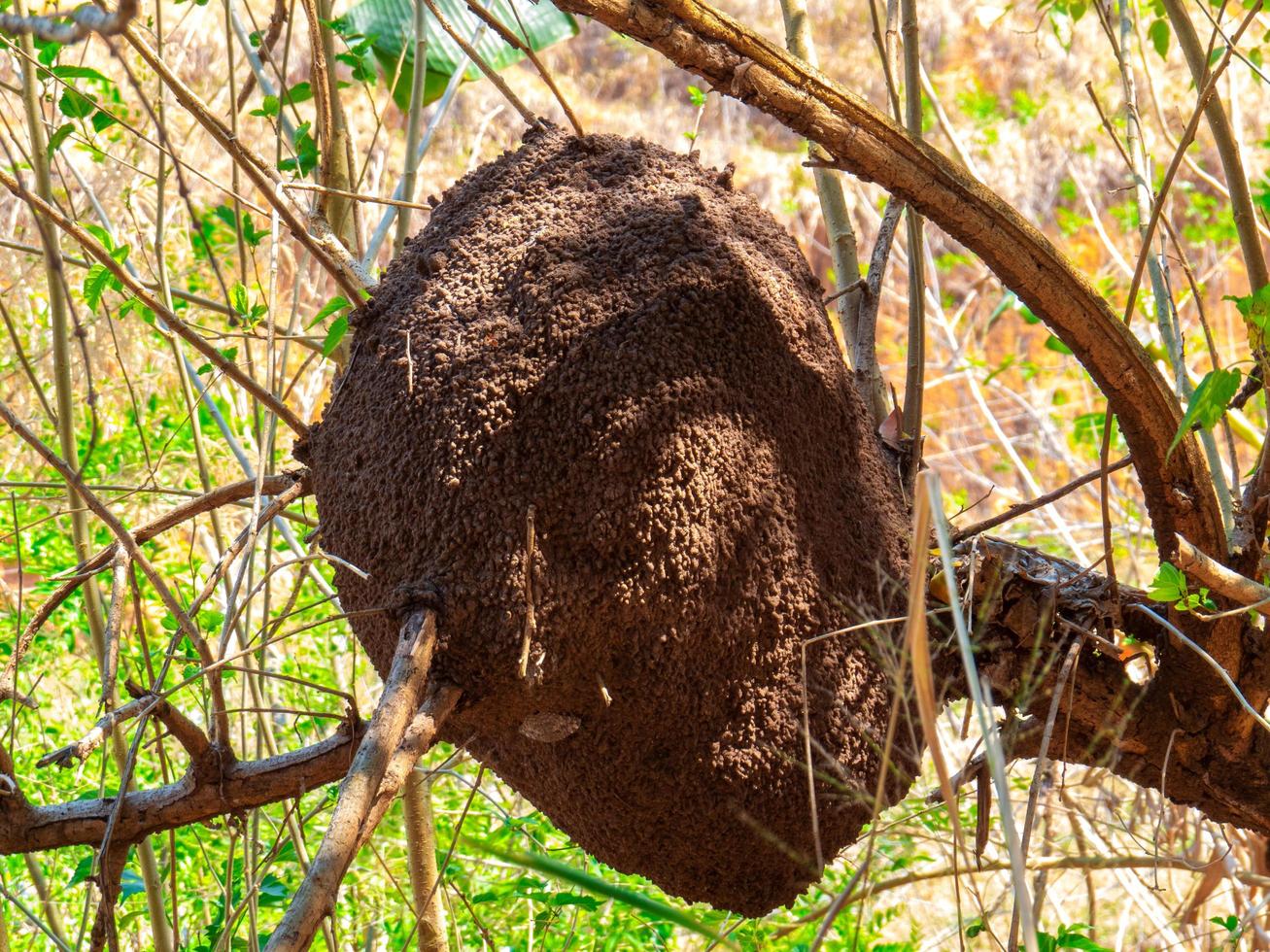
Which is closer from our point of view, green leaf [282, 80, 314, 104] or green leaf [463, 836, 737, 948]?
green leaf [463, 836, 737, 948]

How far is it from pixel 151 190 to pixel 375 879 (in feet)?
10.8

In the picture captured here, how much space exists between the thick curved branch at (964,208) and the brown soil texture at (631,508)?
17 centimetres

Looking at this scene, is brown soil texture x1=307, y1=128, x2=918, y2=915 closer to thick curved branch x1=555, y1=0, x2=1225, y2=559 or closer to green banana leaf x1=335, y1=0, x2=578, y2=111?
thick curved branch x1=555, y1=0, x2=1225, y2=559

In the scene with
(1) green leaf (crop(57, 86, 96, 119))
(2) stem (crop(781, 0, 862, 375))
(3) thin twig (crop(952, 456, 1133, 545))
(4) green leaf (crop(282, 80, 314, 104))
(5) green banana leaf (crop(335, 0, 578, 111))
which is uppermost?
Answer: (5) green banana leaf (crop(335, 0, 578, 111))

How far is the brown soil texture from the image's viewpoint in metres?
1.26

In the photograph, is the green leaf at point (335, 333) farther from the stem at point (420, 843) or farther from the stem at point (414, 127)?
the stem at point (420, 843)

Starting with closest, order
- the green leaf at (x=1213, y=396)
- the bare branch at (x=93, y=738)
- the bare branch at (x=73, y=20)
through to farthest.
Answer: the bare branch at (x=73, y=20) → the bare branch at (x=93, y=738) → the green leaf at (x=1213, y=396)

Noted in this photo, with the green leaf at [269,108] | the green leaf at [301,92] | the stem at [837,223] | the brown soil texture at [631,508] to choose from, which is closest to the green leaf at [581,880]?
the brown soil texture at [631,508]

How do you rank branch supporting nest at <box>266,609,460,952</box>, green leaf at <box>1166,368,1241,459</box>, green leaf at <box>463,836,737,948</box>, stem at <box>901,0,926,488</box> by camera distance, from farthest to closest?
1. stem at <box>901,0,926,488</box>
2. green leaf at <box>1166,368,1241,459</box>
3. branch supporting nest at <box>266,609,460,952</box>
4. green leaf at <box>463,836,737,948</box>

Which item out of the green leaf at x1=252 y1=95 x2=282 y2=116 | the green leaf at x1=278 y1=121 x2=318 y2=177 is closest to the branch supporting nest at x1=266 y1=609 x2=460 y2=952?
the green leaf at x1=278 y1=121 x2=318 y2=177

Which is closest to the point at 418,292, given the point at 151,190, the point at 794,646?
the point at 794,646

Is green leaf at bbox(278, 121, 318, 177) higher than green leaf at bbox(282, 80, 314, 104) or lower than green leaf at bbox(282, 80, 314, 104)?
lower

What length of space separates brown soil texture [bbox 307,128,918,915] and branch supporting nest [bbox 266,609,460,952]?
38mm

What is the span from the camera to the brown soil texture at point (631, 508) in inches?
49.4
